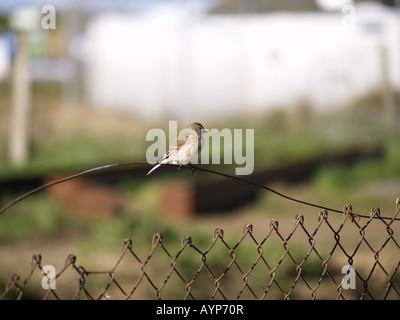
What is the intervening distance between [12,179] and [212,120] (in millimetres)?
4461

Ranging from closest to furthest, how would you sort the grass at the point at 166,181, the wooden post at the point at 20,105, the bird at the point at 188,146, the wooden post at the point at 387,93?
the bird at the point at 188,146
the grass at the point at 166,181
the wooden post at the point at 20,105
the wooden post at the point at 387,93

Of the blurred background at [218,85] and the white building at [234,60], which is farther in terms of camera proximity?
the white building at [234,60]

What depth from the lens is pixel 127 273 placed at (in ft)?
13.9

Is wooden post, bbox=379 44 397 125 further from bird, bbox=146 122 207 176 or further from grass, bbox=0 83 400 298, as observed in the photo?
bird, bbox=146 122 207 176

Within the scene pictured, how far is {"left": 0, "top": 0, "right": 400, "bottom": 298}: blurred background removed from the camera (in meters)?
9.58

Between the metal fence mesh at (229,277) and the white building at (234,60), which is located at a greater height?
the white building at (234,60)
